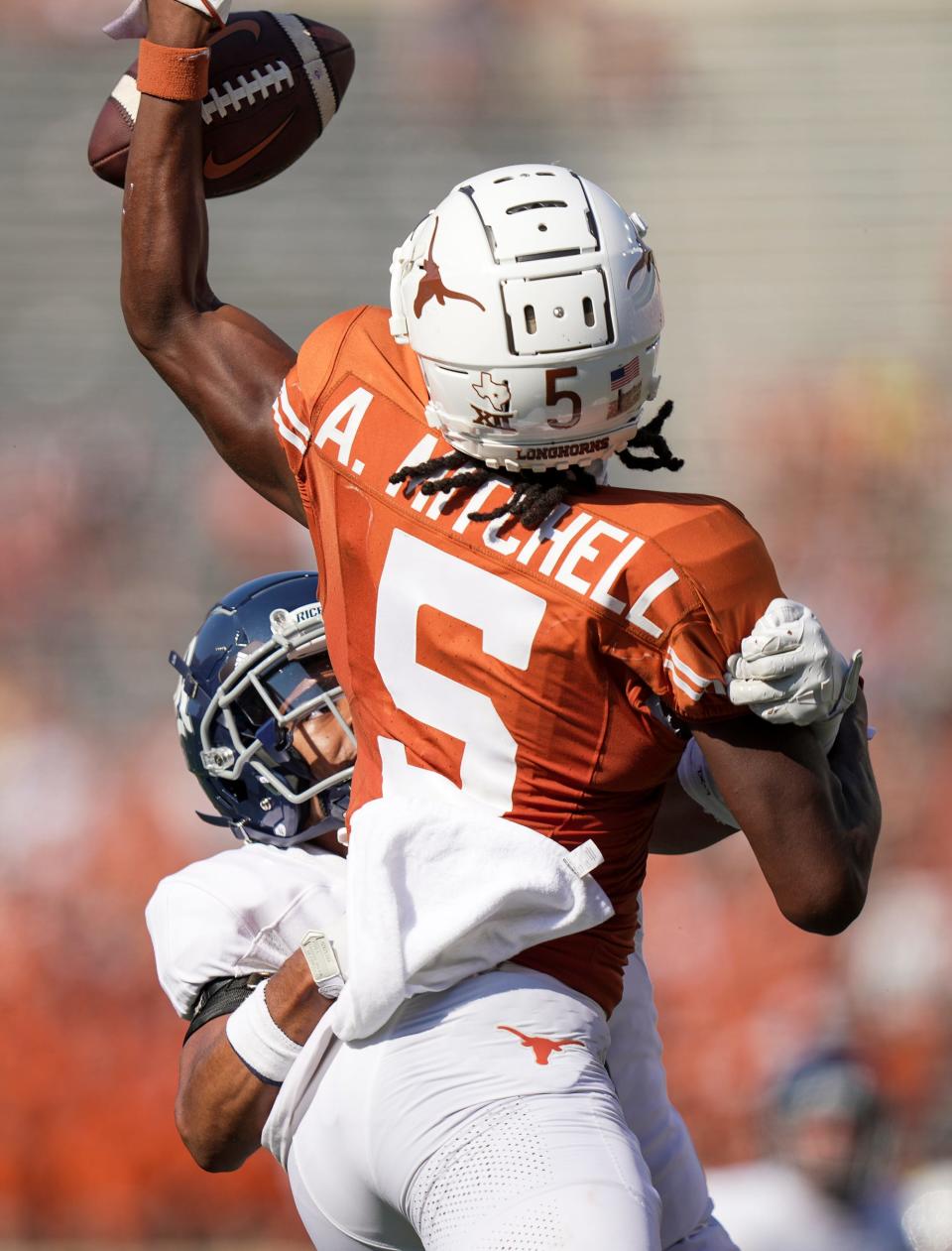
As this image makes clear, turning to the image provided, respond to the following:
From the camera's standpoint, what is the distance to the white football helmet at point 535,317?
5.26ft

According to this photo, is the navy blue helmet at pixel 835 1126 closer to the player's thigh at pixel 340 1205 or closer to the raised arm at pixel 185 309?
the player's thigh at pixel 340 1205

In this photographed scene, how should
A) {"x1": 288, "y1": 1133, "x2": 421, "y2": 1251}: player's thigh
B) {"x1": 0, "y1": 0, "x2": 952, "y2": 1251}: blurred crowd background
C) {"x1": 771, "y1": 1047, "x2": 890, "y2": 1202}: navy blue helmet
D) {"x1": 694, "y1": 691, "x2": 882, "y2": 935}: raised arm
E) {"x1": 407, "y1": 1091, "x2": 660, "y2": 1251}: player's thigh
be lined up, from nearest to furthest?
{"x1": 407, "y1": 1091, "x2": 660, "y2": 1251}: player's thigh
{"x1": 694, "y1": 691, "x2": 882, "y2": 935}: raised arm
{"x1": 288, "y1": 1133, "x2": 421, "y2": 1251}: player's thigh
{"x1": 771, "y1": 1047, "x2": 890, "y2": 1202}: navy blue helmet
{"x1": 0, "y1": 0, "x2": 952, "y2": 1251}: blurred crowd background

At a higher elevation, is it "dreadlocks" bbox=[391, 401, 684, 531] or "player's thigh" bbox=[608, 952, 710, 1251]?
"dreadlocks" bbox=[391, 401, 684, 531]

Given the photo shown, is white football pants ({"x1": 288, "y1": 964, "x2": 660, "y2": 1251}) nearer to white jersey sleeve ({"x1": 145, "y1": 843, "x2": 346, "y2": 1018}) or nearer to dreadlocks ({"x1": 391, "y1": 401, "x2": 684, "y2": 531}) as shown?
white jersey sleeve ({"x1": 145, "y1": 843, "x2": 346, "y2": 1018})

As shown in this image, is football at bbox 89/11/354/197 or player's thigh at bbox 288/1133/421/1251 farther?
football at bbox 89/11/354/197

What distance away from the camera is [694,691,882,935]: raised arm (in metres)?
1.63

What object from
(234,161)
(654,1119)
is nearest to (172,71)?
(234,161)

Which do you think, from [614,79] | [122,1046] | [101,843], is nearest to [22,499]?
[101,843]

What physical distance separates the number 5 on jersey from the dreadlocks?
61 mm

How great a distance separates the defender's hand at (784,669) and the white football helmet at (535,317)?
271mm

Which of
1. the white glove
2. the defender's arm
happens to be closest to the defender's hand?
the white glove

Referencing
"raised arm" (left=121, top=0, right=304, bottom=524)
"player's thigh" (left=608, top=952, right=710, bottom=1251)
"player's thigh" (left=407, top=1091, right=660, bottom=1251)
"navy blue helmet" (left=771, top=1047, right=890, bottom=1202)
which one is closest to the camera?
"player's thigh" (left=407, top=1091, right=660, bottom=1251)

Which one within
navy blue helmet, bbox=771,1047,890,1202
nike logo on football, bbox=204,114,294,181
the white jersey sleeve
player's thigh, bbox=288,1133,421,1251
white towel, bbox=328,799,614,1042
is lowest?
navy blue helmet, bbox=771,1047,890,1202

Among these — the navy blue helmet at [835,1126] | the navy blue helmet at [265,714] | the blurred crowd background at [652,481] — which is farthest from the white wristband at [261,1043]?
the blurred crowd background at [652,481]
